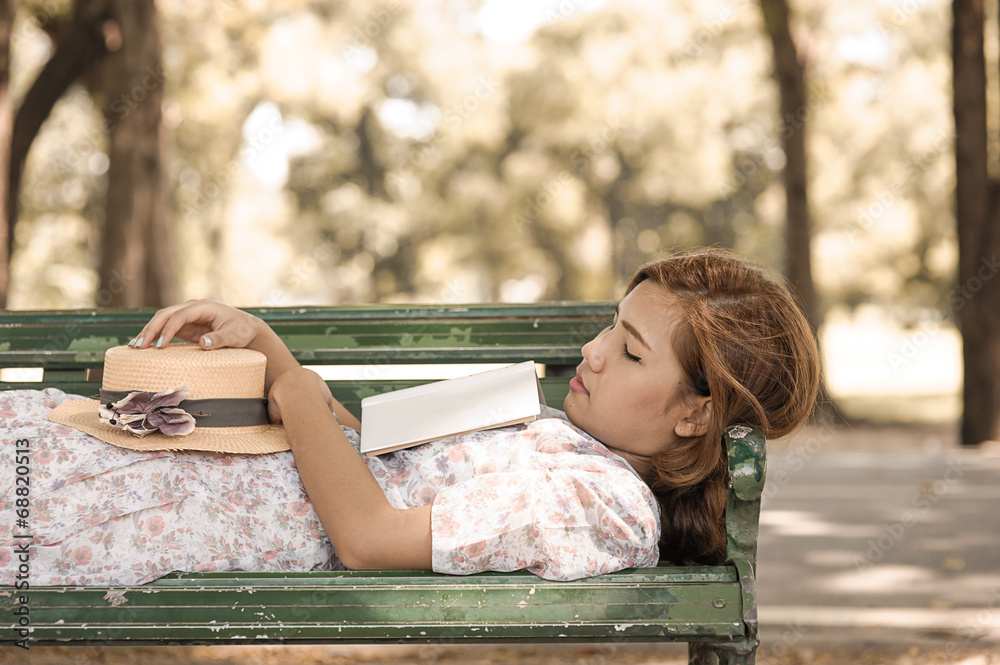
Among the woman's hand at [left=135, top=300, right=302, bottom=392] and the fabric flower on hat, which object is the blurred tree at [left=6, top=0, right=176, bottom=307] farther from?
the fabric flower on hat

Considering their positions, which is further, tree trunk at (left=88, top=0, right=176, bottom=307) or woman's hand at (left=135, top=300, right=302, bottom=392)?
tree trunk at (left=88, top=0, right=176, bottom=307)

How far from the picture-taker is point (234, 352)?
201cm

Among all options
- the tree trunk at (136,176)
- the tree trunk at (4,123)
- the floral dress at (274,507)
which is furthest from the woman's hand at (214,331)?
the tree trunk at (136,176)

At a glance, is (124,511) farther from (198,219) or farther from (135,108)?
(198,219)

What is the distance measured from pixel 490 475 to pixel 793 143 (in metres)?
8.36

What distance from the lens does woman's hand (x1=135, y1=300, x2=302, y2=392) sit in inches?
78.2

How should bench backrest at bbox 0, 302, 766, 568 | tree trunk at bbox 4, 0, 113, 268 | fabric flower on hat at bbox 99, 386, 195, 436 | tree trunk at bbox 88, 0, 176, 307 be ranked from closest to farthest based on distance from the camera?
1. fabric flower on hat at bbox 99, 386, 195, 436
2. bench backrest at bbox 0, 302, 766, 568
3. tree trunk at bbox 88, 0, 176, 307
4. tree trunk at bbox 4, 0, 113, 268

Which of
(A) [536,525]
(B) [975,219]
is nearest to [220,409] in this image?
(A) [536,525]

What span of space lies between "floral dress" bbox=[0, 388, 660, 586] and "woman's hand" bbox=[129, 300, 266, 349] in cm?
26

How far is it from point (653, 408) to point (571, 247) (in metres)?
20.8

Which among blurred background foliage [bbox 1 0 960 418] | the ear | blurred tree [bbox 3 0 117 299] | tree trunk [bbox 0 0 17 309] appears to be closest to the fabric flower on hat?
the ear

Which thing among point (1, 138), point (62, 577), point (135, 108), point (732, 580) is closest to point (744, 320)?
point (732, 580)

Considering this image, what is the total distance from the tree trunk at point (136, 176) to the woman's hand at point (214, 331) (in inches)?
247

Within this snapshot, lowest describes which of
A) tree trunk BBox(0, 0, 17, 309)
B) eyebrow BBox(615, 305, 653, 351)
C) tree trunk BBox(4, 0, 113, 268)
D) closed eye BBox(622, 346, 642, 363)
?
closed eye BBox(622, 346, 642, 363)
